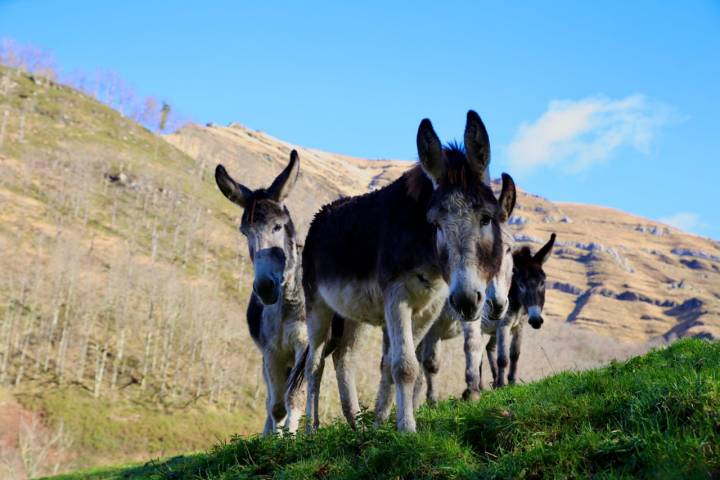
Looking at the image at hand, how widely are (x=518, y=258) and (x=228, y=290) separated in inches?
5652

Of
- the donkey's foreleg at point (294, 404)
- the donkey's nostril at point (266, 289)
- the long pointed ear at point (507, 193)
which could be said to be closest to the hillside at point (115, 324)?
the donkey's foreleg at point (294, 404)

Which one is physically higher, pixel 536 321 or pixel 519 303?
pixel 519 303

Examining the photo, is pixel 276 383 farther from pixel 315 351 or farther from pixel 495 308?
pixel 495 308

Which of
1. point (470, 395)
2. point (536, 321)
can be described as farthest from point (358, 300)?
point (536, 321)

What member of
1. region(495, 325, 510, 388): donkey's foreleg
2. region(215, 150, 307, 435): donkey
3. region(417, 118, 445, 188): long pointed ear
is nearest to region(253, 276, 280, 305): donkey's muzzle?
region(215, 150, 307, 435): donkey

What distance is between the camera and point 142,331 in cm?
11931

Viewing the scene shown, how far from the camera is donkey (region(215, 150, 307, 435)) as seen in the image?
31.8 feet

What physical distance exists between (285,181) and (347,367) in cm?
328

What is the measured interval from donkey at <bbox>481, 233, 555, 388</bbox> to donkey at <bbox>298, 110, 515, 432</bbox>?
7.80 m

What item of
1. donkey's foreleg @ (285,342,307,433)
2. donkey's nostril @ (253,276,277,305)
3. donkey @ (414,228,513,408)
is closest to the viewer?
donkey @ (414,228,513,408)

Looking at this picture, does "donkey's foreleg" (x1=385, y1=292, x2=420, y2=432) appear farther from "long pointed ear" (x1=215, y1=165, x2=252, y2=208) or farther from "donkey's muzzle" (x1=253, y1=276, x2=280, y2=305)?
"long pointed ear" (x1=215, y1=165, x2=252, y2=208)

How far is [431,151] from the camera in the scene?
739 cm

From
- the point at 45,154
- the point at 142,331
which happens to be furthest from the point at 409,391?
the point at 45,154

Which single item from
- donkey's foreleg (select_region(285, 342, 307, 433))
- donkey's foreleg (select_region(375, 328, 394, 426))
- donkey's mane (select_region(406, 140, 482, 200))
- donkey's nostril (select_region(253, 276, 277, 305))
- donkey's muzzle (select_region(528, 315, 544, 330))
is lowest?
donkey's foreleg (select_region(285, 342, 307, 433))
